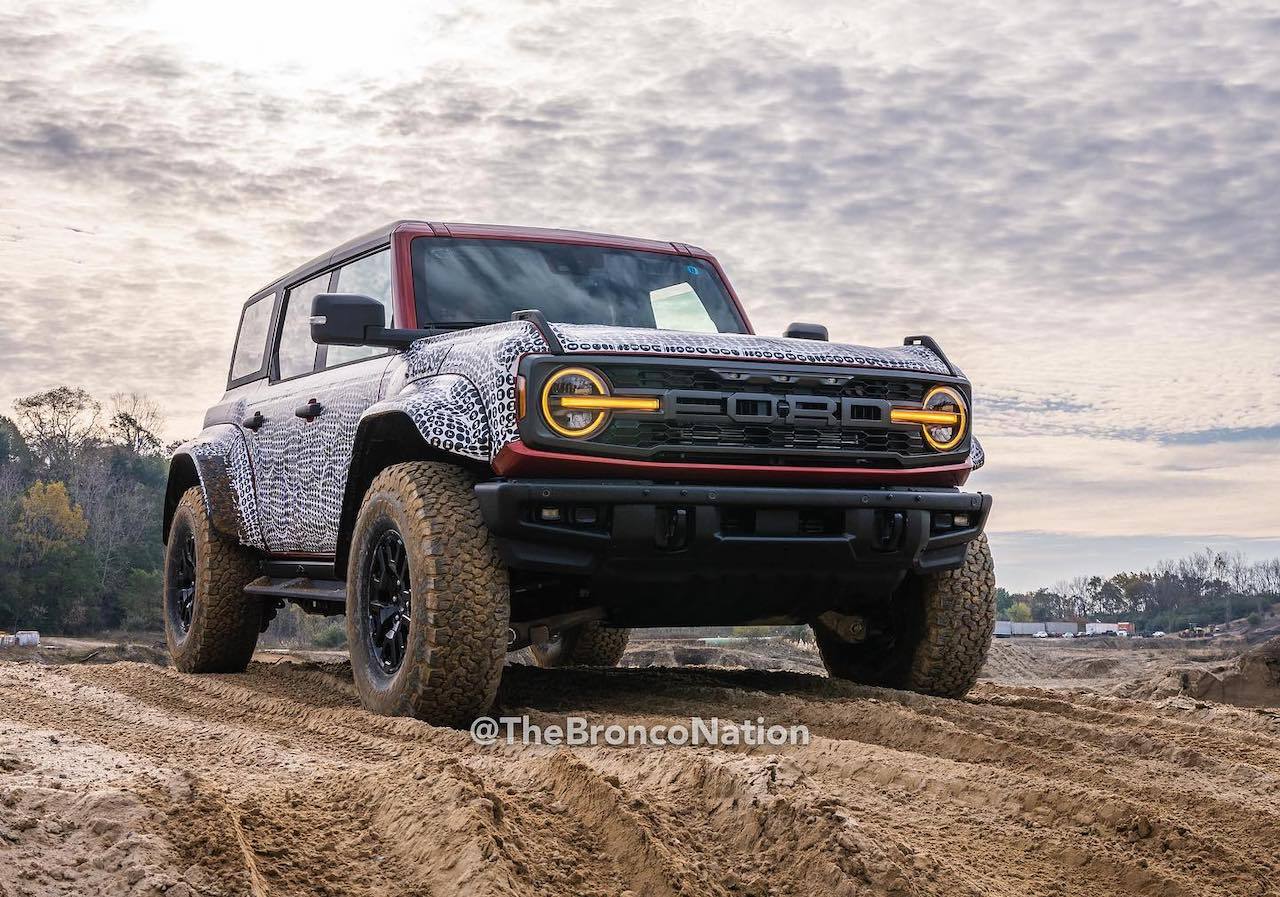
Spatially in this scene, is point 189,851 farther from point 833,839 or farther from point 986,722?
point 986,722

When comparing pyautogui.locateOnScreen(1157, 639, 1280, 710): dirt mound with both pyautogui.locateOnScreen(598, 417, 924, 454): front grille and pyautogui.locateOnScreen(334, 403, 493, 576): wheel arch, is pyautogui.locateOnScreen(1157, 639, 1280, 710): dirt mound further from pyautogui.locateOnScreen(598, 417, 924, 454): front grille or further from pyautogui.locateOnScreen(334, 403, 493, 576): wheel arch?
pyautogui.locateOnScreen(334, 403, 493, 576): wheel arch

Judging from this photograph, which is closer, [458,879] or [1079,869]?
[458,879]

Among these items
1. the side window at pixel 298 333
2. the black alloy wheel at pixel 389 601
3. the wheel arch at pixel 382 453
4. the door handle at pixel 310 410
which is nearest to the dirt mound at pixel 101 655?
the side window at pixel 298 333

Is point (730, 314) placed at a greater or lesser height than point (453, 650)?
greater

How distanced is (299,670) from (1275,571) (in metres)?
48.1

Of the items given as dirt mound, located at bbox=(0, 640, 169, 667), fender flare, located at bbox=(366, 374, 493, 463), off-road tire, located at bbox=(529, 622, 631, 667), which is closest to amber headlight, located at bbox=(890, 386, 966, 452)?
fender flare, located at bbox=(366, 374, 493, 463)

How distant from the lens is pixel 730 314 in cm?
745

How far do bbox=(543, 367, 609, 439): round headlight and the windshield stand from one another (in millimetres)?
1399

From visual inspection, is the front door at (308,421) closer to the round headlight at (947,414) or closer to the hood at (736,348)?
the hood at (736,348)

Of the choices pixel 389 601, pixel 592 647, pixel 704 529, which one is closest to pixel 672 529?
pixel 704 529

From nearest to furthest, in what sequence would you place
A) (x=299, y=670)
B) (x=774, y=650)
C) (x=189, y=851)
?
(x=189, y=851), (x=299, y=670), (x=774, y=650)

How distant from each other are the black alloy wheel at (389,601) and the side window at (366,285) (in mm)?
1052

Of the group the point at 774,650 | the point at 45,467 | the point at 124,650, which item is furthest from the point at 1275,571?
the point at 45,467

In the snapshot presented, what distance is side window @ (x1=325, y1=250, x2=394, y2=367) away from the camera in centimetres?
673
